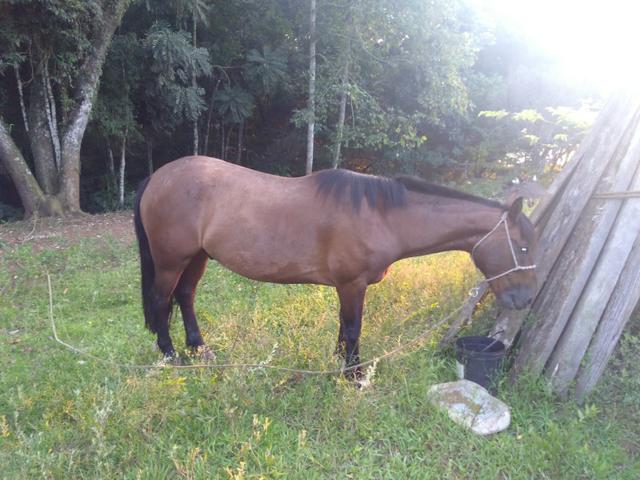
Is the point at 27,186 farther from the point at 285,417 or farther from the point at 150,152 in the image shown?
the point at 285,417

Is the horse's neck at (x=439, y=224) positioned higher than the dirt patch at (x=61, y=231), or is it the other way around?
the horse's neck at (x=439, y=224)

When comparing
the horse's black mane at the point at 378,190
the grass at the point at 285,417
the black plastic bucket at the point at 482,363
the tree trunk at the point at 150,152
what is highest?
the horse's black mane at the point at 378,190

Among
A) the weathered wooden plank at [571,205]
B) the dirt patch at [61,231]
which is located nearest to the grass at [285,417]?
the weathered wooden plank at [571,205]

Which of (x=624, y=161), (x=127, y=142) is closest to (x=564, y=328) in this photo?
(x=624, y=161)

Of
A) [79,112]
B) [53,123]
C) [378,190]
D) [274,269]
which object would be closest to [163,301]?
[274,269]

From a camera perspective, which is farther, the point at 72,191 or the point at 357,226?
the point at 72,191

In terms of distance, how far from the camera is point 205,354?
390 cm

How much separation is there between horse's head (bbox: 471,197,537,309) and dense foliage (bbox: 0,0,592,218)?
273 inches

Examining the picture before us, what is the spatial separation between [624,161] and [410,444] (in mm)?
2636

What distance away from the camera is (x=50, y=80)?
11.1m

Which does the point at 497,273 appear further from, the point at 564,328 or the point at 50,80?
the point at 50,80

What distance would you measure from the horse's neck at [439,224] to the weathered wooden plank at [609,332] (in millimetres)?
1054

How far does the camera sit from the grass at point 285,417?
2688 millimetres

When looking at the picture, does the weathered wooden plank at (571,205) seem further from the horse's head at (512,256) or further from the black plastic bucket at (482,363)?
the horse's head at (512,256)
